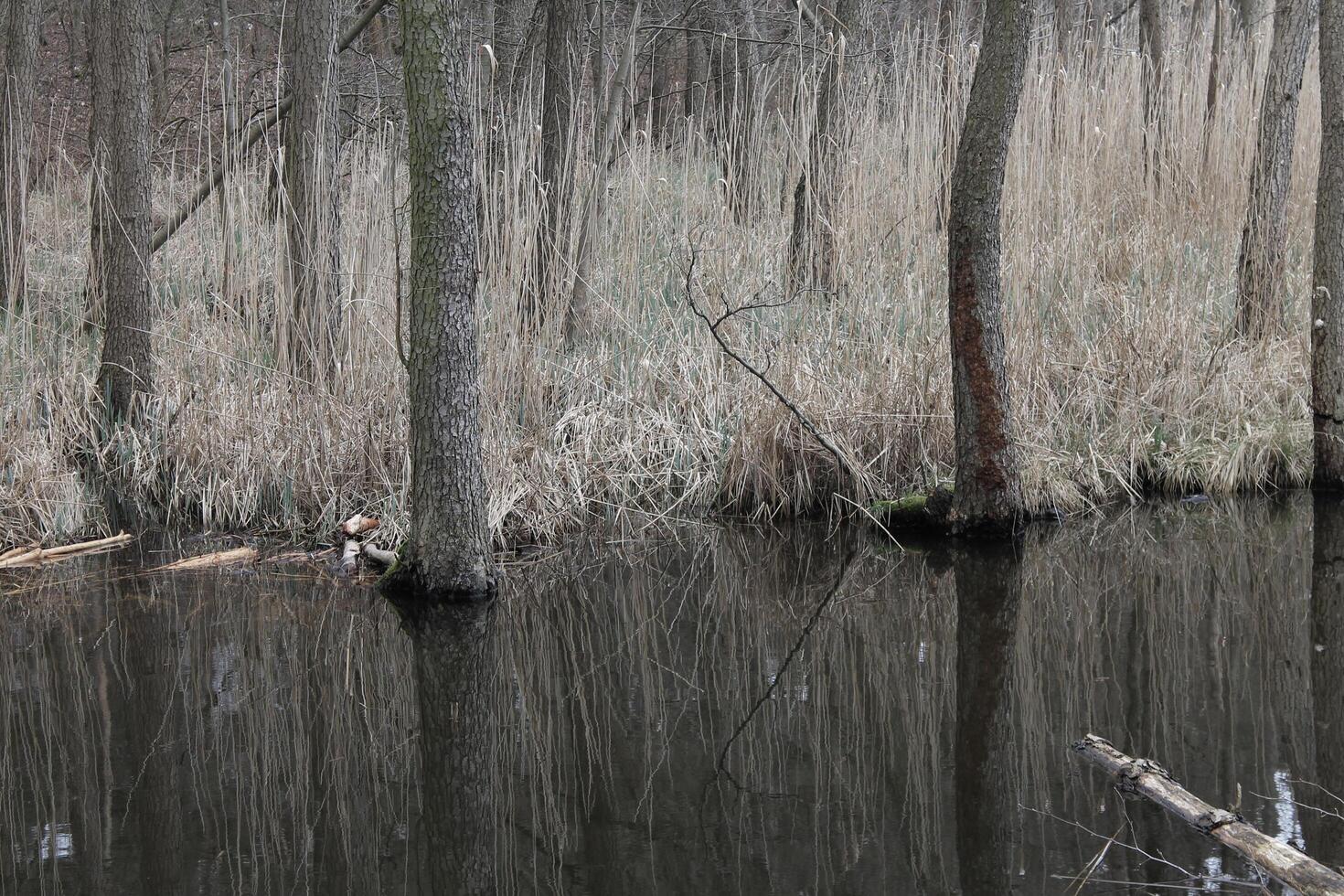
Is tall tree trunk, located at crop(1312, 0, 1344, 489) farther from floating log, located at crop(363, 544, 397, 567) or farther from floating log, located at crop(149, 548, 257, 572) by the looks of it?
floating log, located at crop(149, 548, 257, 572)

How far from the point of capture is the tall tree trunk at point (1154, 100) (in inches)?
256

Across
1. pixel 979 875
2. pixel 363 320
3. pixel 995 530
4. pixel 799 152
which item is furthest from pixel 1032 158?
pixel 979 875

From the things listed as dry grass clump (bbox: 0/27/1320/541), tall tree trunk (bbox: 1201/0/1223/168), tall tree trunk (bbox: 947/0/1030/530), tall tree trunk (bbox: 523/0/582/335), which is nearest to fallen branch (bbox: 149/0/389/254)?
dry grass clump (bbox: 0/27/1320/541)

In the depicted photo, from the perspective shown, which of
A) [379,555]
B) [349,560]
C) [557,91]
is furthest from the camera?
[557,91]

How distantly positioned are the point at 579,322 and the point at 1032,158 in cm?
229

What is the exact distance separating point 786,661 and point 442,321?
136cm

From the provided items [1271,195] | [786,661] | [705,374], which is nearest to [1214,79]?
[1271,195]

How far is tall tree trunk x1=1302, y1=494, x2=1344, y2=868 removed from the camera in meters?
2.13

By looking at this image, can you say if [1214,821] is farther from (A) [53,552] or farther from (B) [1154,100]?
(B) [1154,100]

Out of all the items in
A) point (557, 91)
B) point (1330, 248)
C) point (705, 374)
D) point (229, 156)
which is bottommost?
point (705, 374)

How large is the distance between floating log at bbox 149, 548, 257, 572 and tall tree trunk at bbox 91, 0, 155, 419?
1107mm

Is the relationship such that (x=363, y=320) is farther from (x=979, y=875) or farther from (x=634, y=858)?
(x=979, y=875)

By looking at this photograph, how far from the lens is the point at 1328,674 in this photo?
2.93 m

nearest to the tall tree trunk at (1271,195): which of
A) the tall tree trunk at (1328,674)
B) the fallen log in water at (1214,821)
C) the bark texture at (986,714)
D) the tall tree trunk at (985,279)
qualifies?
the tall tree trunk at (1328,674)
